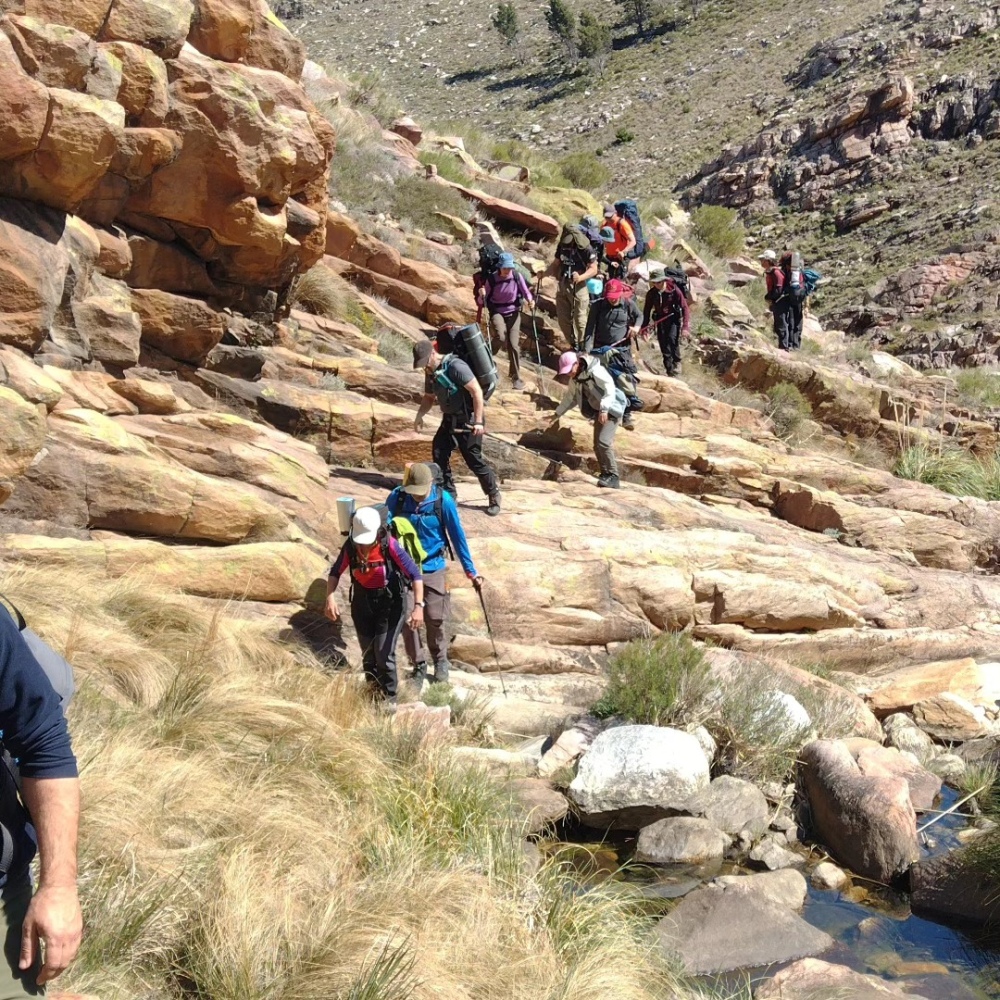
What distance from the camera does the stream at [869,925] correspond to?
17.9 ft

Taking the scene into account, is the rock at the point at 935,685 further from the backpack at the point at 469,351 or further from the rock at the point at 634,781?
the backpack at the point at 469,351

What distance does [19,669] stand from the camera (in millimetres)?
2205

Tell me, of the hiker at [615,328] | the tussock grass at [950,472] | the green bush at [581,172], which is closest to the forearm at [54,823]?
the hiker at [615,328]

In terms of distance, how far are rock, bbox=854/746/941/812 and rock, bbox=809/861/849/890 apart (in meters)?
0.80

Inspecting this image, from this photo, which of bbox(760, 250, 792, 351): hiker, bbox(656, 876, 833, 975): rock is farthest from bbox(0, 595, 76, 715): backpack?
bbox(760, 250, 792, 351): hiker

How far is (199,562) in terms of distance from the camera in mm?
7789

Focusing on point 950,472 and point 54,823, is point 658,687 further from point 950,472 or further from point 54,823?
point 950,472

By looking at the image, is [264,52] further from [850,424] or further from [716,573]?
[850,424]

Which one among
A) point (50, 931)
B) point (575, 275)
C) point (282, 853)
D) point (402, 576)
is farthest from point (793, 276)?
point (50, 931)

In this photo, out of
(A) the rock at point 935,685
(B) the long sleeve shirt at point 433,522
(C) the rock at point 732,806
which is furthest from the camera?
(A) the rock at point 935,685

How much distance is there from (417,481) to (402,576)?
82cm

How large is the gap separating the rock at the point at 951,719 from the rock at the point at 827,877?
9.63 feet

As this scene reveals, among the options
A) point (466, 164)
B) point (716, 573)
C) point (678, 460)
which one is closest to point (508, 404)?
point (678, 460)

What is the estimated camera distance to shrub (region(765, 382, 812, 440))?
17375mm
